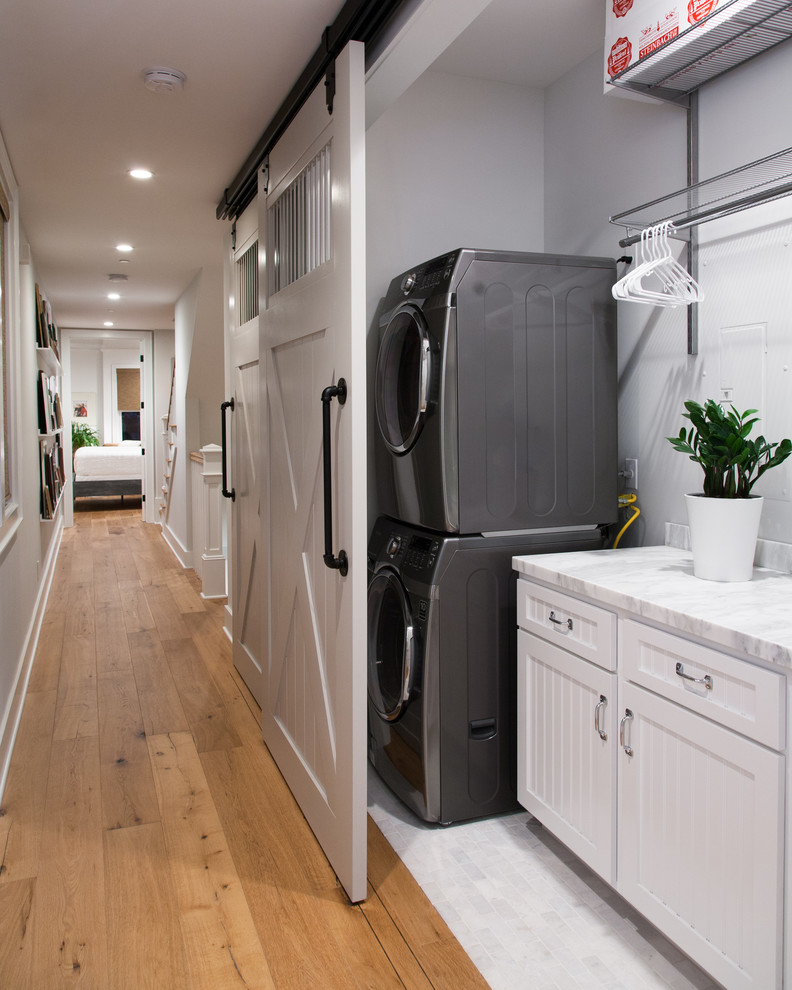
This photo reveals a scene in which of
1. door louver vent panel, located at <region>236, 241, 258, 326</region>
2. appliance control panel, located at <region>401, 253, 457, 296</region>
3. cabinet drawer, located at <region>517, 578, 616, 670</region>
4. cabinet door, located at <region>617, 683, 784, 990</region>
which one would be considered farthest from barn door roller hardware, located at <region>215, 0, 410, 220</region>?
cabinet door, located at <region>617, 683, 784, 990</region>

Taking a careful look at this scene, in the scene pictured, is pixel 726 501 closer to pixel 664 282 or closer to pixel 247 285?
pixel 664 282

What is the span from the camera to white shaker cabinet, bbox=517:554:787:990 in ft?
4.49

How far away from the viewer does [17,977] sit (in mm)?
1688

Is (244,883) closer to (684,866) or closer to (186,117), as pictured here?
(684,866)

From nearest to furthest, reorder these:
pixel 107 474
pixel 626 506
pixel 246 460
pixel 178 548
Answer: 1. pixel 626 506
2. pixel 246 460
3. pixel 178 548
4. pixel 107 474

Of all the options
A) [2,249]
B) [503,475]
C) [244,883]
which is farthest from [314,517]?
[2,249]

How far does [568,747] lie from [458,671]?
0.41m

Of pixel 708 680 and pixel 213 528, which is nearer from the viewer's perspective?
pixel 708 680

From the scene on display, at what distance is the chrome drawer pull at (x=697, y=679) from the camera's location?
1499mm

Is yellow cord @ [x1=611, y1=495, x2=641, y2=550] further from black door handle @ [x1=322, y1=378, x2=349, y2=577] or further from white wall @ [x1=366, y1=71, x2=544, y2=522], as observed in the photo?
black door handle @ [x1=322, y1=378, x2=349, y2=577]

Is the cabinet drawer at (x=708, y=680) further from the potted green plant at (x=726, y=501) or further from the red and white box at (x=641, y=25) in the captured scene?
the red and white box at (x=641, y=25)

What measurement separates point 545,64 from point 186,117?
4.31ft

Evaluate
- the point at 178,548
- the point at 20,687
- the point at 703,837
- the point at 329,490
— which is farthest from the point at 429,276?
the point at 178,548

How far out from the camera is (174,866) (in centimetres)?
213
